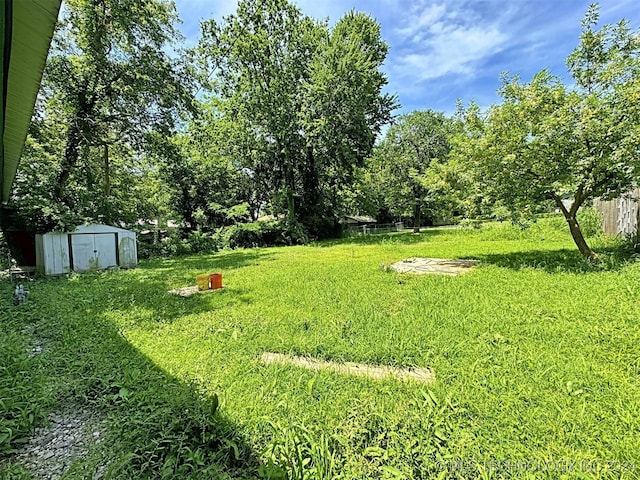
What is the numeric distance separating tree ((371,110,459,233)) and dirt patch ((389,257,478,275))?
→ 1535 centimetres

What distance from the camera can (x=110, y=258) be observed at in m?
10.4

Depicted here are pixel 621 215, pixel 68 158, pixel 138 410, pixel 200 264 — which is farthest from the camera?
pixel 68 158

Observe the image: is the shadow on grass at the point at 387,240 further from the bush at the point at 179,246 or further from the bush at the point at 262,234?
the bush at the point at 179,246

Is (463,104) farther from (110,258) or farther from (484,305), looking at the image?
(110,258)

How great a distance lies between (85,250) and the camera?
9781 millimetres

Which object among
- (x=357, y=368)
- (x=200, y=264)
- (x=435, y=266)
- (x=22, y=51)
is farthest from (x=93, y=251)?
(x=22, y=51)

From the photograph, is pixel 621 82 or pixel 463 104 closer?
pixel 621 82

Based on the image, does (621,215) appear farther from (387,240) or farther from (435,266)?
(387,240)

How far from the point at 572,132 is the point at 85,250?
12.8 meters

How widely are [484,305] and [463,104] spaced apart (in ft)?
16.8

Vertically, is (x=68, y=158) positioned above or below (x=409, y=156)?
below

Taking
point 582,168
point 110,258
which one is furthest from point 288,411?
point 110,258

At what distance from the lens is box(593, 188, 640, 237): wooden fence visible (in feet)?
23.2

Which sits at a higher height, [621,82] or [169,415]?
[621,82]
